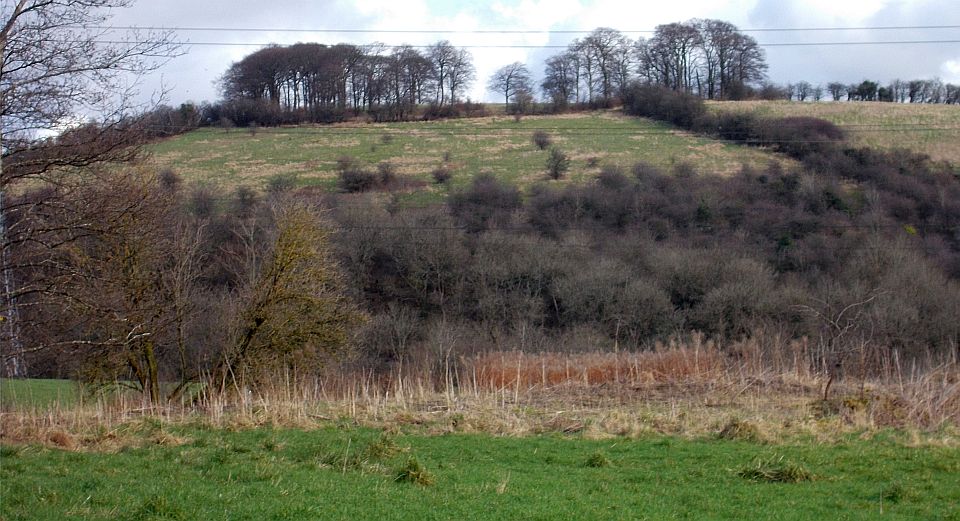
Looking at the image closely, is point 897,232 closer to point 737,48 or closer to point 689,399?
point 737,48

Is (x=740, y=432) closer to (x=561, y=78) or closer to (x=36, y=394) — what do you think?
(x=36, y=394)

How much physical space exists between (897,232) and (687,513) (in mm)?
35713

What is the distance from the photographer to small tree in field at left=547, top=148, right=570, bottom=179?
143ft

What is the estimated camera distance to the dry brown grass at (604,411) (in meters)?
12.0

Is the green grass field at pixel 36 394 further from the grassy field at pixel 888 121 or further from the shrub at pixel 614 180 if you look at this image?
the grassy field at pixel 888 121

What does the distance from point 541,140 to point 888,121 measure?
2130 cm

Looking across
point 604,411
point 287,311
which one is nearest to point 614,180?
point 287,311

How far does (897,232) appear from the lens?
125 ft

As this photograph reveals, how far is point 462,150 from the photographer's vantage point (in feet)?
148

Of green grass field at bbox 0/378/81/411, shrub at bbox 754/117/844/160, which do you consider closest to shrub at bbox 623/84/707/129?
shrub at bbox 754/117/844/160

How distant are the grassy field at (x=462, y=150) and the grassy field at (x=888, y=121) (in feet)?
10.7

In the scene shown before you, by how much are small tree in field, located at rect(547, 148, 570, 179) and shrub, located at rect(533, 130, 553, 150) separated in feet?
7.88

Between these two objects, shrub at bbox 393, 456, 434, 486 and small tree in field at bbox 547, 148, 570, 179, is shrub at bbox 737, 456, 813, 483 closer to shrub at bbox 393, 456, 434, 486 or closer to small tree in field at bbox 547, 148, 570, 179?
shrub at bbox 393, 456, 434, 486

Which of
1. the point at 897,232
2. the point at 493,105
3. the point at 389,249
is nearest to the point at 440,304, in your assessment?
the point at 389,249
